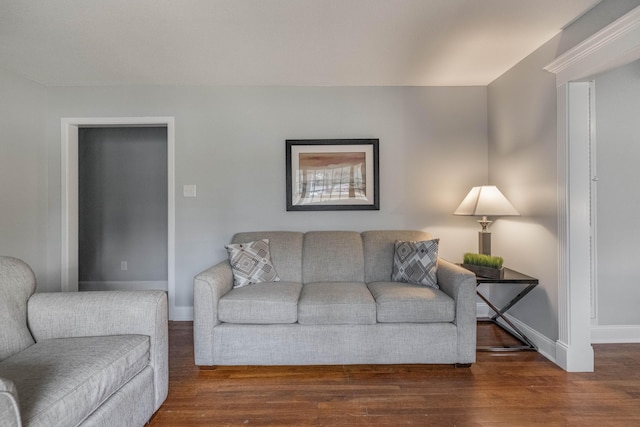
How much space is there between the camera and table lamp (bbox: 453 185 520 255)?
105 inches

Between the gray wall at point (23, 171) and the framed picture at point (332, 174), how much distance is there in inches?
95.7

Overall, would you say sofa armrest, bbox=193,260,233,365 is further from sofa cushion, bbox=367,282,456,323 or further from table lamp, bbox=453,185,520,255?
table lamp, bbox=453,185,520,255

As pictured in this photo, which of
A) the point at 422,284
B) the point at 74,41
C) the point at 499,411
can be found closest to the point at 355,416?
the point at 499,411

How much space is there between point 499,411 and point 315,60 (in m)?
2.73

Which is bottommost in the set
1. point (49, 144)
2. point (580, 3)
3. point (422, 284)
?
point (422, 284)

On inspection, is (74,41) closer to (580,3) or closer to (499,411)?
(580,3)

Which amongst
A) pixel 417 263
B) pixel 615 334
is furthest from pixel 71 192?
pixel 615 334

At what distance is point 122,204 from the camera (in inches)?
173

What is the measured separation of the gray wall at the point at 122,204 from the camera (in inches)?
172

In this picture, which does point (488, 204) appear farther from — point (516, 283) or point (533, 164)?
point (516, 283)

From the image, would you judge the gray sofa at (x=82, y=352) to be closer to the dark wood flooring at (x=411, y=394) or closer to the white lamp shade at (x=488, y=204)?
the dark wood flooring at (x=411, y=394)

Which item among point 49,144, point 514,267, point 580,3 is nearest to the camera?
point 580,3

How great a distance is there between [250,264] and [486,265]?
6.27ft

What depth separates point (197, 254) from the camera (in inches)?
129
